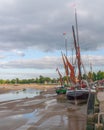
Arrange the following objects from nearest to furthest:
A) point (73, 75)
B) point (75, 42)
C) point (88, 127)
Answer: point (88, 127) → point (75, 42) → point (73, 75)

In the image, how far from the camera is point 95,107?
63.7 ft

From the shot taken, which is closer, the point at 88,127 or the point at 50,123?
the point at 88,127

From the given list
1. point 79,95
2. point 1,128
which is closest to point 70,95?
point 79,95

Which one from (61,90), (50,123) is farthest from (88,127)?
(61,90)

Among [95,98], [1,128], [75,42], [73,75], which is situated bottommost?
[1,128]

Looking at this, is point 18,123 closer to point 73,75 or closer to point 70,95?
point 70,95

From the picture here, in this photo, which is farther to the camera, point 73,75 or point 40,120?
point 73,75

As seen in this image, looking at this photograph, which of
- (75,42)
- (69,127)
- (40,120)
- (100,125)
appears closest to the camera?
(100,125)

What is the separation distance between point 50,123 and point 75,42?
2595 cm

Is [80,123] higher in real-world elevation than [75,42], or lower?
lower

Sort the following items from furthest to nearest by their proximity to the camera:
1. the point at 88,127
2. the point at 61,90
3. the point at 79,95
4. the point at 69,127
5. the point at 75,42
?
the point at 61,90
the point at 75,42
the point at 79,95
the point at 69,127
the point at 88,127

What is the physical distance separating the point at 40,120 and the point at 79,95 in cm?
1913

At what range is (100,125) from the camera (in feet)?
50.2

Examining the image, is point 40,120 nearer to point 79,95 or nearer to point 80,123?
point 80,123
